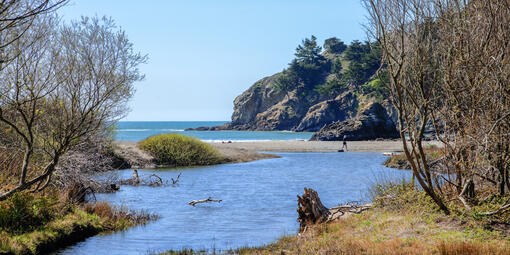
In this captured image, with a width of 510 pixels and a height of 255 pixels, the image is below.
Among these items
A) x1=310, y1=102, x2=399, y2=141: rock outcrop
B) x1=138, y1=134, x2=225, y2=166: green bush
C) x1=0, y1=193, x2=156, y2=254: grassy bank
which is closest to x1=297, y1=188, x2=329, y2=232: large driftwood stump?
x1=0, y1=193, x2=156, y2=254: grassy bank

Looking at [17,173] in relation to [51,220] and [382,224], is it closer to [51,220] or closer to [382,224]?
[51,220]

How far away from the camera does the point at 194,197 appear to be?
85.3 feet

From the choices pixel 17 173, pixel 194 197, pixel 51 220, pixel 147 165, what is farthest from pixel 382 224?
pixel 147 165

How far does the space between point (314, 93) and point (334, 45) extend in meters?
28.7

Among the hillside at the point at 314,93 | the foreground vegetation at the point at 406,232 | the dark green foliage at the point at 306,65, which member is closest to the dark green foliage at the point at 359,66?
the hillside at the point at 314,93

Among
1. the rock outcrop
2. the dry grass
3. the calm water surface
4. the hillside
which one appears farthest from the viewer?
the hillside

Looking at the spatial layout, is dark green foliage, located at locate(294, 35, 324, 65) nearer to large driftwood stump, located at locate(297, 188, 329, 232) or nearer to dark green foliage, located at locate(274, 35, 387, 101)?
dark green foliage, located at locate(274, 35, 387, 101)

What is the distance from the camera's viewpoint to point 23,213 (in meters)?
13.4

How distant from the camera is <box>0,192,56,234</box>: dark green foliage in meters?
13.0

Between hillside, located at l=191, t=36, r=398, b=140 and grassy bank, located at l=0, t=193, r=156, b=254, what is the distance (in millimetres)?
89543

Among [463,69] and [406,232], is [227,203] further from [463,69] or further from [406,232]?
[463,69]

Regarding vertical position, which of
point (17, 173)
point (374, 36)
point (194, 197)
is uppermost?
point (374, 36)

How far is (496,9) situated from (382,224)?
6.12 metres

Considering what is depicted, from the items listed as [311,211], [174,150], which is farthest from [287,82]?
[311,211]
